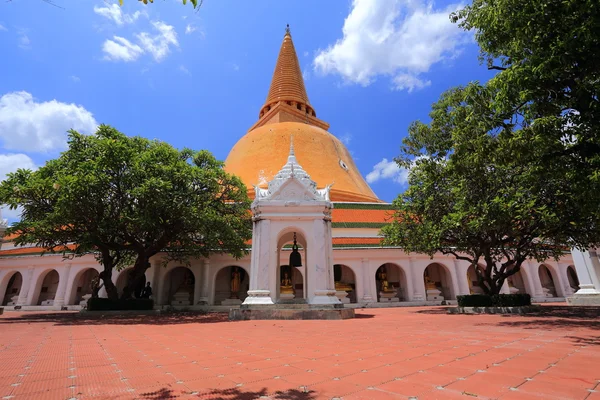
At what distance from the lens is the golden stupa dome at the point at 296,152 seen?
2641 centimetres

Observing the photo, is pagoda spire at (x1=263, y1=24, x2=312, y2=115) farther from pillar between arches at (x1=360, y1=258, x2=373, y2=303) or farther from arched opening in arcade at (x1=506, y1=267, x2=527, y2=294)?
arched opening in arcade at (x1=506, y1=267, x2=527, y2=294)

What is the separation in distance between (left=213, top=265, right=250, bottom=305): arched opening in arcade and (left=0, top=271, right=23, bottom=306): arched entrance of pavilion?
15242mm

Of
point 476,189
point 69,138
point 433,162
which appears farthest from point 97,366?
point 69,138

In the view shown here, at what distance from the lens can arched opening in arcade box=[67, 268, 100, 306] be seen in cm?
2069

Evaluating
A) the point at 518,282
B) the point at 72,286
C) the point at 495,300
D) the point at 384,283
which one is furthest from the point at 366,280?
the point at 72,286

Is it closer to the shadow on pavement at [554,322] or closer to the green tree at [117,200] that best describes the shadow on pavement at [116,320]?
the green tree at [117,200]

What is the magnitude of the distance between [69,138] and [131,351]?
12969mm

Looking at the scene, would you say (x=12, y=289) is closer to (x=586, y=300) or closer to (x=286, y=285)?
(x=286, y=285)

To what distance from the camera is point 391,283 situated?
21.5m

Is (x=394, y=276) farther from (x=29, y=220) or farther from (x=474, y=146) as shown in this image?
(x=29, y=220)

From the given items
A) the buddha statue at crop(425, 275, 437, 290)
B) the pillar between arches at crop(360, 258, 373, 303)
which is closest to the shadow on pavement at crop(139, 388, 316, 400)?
the pillar between arches at crop(360, 258, 373, 303)

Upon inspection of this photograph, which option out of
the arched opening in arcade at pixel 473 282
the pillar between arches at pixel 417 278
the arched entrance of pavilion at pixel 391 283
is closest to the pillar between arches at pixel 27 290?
the arched entrance of pavilion at pixel 391 283

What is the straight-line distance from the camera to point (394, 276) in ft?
71.4

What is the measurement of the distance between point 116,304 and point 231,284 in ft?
22.1
